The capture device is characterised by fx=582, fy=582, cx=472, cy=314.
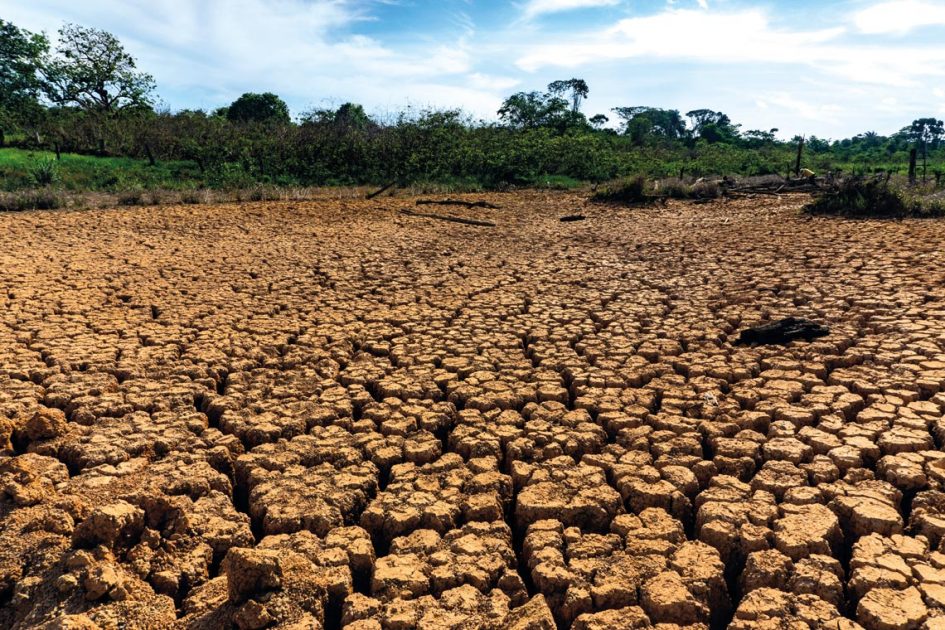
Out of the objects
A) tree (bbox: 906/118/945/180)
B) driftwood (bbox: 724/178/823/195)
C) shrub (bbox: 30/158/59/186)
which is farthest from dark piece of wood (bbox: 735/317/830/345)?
tree (bbox: 906/118/945/180)

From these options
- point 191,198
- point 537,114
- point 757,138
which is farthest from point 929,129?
point 191,198

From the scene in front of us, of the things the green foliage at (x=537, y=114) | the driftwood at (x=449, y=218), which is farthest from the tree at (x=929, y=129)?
the driftwood at (x=449, y=218)

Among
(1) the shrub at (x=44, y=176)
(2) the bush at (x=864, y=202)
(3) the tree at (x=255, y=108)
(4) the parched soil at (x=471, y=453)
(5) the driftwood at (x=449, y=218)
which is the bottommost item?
(4) the parched soil at (x=471, y=453)

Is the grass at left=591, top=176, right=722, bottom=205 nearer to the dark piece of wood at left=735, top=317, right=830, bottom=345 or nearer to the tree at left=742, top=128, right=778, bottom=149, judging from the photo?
the dark piece of wood at left=735, top=317, right=830, bottom=345

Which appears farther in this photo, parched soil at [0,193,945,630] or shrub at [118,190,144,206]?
shrub at [118,190,144,206]

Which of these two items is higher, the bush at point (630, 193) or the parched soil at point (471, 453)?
the bush at point (630, 193)

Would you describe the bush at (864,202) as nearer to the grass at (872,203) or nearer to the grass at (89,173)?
the grass at (872,203)

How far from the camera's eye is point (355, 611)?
2025 millimetres

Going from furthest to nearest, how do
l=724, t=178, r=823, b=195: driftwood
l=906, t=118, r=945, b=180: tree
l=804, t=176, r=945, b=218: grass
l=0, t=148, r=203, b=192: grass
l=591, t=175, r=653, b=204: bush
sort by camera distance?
1. l=906, t=118, r=945, b=180: tree
2. l=724, t=178, r=823, b=195: driftwood
3. l=0, t=148, r=203, b=192: grass
4. l=591, t=175, r=653, b=204: bush
5. l=804, t=176, r=945, b=218: grass

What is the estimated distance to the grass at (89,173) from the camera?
14.9 meters

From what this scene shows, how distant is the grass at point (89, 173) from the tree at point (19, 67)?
4.59m

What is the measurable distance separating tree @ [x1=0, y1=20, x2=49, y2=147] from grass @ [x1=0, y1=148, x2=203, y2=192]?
15.1ft

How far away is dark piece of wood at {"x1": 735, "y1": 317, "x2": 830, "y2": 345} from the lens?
4293 mm

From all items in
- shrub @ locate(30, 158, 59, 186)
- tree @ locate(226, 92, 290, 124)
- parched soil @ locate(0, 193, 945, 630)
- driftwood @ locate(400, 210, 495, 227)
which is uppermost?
tree @ locate(226, 92, 290, 124)
